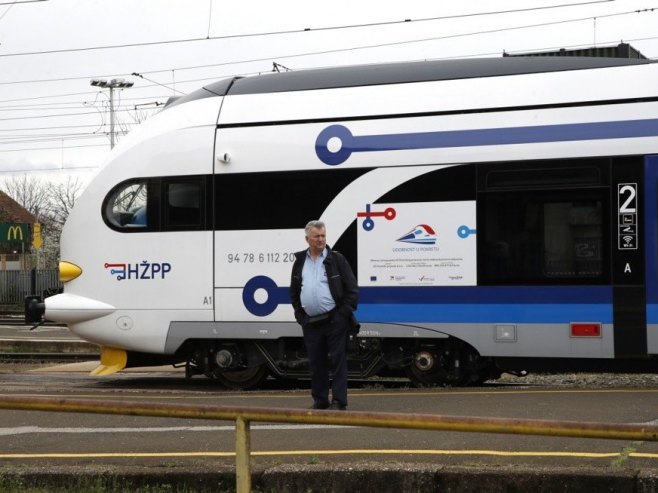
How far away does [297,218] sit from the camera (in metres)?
10.7

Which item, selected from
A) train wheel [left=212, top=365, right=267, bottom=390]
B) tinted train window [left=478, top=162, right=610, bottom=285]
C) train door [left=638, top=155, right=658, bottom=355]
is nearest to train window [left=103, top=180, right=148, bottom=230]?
train wheel [left=212, top=365, right=267, bottom=390]

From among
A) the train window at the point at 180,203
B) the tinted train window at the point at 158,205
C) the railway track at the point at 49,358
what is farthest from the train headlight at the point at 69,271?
the railway track at the point at 49,358

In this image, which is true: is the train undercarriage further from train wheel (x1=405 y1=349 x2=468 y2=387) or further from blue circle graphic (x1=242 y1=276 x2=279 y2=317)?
blue circle graphic (x1=242 y1=276 x2=279 y2=317)

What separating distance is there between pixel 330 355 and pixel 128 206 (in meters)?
3.79

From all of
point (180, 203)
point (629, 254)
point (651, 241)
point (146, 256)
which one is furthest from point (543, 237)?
point (146, 256)

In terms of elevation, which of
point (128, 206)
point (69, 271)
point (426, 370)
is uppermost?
point (128, 206)

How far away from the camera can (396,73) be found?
1078cm

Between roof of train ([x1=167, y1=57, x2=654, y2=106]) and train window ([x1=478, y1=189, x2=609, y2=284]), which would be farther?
roof of train ([x1=167, y1=57, x2=654, y2=106])

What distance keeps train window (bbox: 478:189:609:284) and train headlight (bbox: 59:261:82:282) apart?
441 centimetres

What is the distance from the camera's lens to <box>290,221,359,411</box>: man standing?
331 inches

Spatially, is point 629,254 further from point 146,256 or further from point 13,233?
point 13,233

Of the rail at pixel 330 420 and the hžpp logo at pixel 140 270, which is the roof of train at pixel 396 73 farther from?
the rail at pixel 330 420

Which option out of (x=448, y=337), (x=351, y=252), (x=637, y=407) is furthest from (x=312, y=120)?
(x=637, y=407)

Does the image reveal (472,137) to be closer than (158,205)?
Yes
